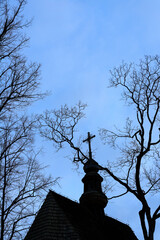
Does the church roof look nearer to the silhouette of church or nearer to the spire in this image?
the silhouette of church

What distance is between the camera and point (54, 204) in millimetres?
14445

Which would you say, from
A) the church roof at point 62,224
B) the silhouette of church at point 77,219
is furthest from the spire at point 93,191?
the church roof at point 62,224

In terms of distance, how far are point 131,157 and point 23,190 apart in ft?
18.2

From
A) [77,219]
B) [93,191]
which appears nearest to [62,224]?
[77,219]

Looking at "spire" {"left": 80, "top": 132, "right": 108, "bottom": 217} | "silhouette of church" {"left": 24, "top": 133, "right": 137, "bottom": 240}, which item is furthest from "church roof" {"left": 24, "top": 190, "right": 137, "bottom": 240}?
"spire" {"left": 80, "top": 132, "right": 108, "bottom": 217}

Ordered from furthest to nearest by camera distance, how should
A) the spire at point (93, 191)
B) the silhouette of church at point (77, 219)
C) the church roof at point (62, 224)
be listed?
the spire at point (93, 191) < the silhouette of church at point (77, 219) < the church roof at point (62, 224)

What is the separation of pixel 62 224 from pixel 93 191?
5.47 m

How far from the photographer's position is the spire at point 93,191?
18094 millimetres

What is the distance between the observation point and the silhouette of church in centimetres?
1288

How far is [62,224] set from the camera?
1319cm

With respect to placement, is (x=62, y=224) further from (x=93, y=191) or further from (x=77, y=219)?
(x=93, y=191)

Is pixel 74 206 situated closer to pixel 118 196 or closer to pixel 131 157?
pixel 118 196

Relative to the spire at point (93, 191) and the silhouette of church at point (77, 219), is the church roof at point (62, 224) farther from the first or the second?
the spire at point (93, 191)

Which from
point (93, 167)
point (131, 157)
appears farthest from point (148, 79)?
point (93, 167)
